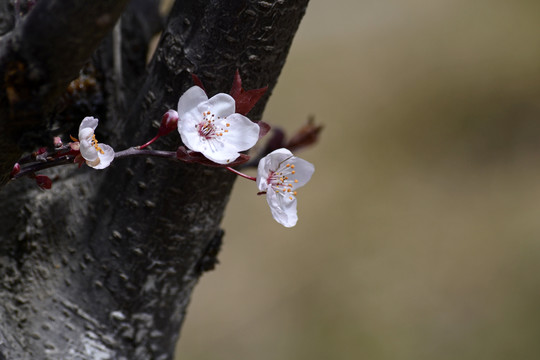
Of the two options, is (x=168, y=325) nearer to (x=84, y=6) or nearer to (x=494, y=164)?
(x=84, y=6)

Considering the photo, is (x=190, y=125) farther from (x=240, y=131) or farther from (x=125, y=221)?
(x=125, y=221)

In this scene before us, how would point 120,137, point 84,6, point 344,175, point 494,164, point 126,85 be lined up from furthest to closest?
point 344,175, point 494,164, point 126,85, point 120,137, point 84,6

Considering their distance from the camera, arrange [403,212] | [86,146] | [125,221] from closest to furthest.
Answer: [86,146] → [125,221] → [403,212]

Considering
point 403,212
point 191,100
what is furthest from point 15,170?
point 403,212

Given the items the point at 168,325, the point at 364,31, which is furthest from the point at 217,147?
the point at 364,31

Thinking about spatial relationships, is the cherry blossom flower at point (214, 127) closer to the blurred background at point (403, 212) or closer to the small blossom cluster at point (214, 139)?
the small blossom cluster at point (214, 139)

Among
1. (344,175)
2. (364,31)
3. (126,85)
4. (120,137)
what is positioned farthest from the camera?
(364,31)

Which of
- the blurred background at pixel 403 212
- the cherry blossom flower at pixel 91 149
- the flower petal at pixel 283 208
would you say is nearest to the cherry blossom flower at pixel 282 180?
the flower petal at pixel 283 208
